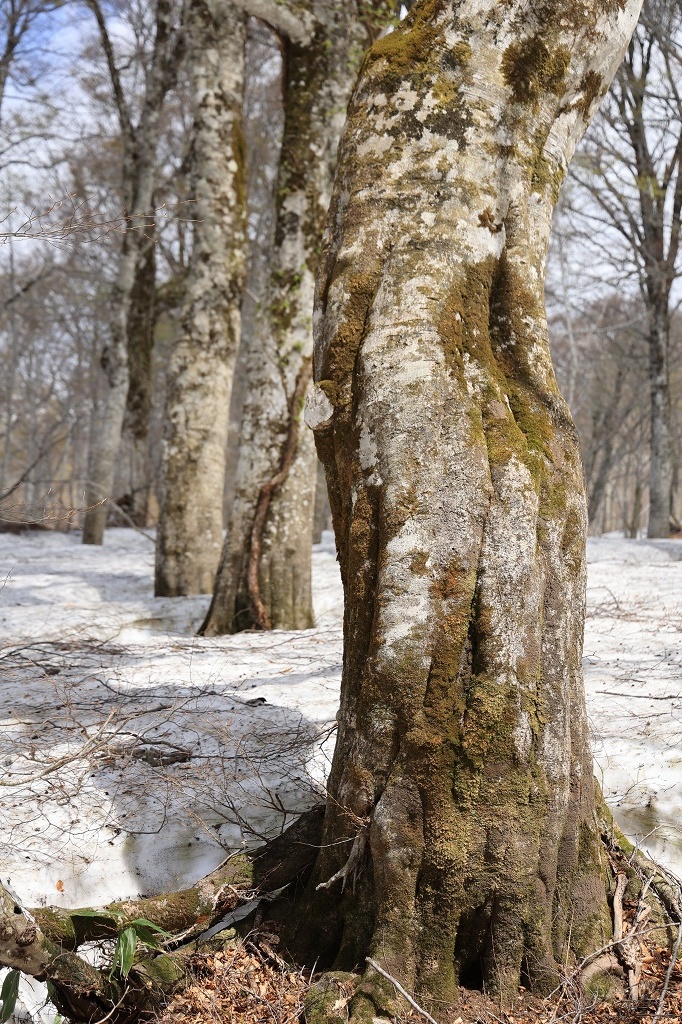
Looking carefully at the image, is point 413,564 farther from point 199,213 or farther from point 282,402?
point 199,213

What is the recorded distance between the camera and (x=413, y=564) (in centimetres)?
226

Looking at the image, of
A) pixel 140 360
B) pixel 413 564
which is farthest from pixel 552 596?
pixel 140 360

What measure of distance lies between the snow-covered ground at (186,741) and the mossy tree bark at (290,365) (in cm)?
48

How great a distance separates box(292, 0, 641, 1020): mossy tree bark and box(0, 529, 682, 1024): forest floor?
1.22ft

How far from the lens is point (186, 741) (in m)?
3.65

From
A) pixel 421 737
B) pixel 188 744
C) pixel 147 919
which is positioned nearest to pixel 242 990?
pixel 147 919

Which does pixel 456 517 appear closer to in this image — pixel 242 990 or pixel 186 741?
pixel 242 990

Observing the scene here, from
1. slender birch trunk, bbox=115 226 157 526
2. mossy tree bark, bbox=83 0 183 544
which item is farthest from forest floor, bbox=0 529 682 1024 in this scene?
slender birch trunk, bbox=115 226 157 526

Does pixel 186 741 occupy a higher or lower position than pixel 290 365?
lower

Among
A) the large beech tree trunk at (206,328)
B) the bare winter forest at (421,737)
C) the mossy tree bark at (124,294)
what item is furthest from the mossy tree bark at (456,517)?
the mossy tree bark at (124,294)

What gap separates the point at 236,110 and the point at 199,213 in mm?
1166

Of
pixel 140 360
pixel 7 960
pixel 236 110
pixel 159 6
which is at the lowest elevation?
pixel 7 960

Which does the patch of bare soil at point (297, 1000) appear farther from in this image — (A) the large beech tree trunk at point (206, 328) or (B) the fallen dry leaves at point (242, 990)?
(A) the large beech tree trunk at point (206, 328)

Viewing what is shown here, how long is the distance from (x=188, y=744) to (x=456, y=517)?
2067 mm
